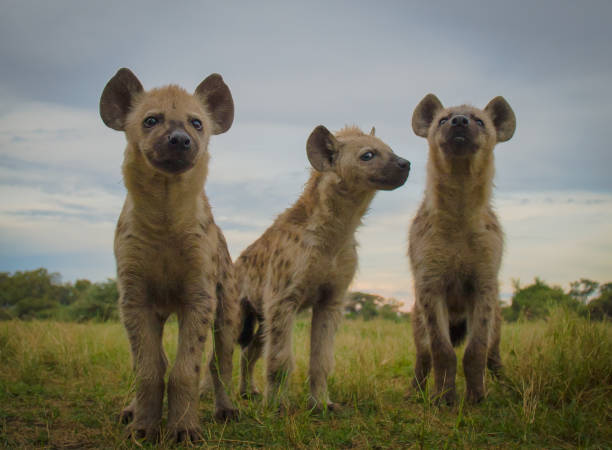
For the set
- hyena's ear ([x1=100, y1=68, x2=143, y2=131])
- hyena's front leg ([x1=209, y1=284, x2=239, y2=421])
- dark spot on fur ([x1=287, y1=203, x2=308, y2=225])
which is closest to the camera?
hyena's ear ([x1=100, y1=68, x2=143, y2=131])

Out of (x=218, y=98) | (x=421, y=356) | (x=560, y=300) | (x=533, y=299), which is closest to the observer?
(x=218, y=98)

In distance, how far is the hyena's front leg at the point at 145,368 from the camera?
11.1 ft

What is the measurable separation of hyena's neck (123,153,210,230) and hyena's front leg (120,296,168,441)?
55 centimetres

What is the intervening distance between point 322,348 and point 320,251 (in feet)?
2.37

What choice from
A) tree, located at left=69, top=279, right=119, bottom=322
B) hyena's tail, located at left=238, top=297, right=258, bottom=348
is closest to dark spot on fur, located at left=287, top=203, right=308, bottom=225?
hyena's tail, located at left=238, top=297, right=258, bottom=348

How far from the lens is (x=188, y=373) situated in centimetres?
339

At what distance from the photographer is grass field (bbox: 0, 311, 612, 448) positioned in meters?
3.36

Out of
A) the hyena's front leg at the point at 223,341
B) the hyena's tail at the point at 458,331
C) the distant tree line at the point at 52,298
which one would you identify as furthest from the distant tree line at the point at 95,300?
the hyena's front leg at the point at 223,341

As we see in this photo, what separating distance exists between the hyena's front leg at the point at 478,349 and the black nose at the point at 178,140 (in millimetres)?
2587

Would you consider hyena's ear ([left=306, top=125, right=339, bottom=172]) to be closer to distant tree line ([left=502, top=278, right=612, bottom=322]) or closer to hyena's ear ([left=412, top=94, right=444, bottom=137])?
hyena's ear ([left=412, top=94, right=444, bottom=137])

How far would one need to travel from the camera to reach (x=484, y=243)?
14.7ft

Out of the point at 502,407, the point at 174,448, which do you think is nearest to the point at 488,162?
the point at 502,407

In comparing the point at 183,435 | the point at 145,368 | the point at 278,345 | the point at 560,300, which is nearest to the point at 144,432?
the point at 183,435

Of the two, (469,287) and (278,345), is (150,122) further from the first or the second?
(469,287)
